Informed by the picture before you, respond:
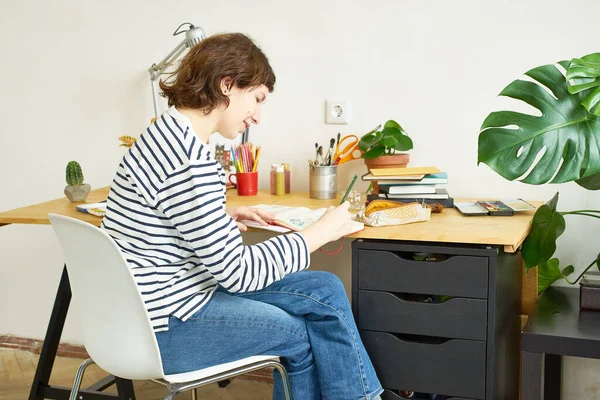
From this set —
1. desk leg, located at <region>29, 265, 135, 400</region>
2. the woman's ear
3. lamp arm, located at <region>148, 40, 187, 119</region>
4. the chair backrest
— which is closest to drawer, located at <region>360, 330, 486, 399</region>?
the chair backrest

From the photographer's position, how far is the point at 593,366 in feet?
7.38

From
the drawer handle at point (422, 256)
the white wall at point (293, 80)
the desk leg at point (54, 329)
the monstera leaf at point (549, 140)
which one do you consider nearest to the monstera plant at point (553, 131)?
the monstera leaf at point (549, 140)

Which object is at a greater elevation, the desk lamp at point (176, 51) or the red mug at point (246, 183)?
the desk lamp at point (176, 51)

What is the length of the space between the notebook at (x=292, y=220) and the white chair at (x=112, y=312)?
14.3 inches

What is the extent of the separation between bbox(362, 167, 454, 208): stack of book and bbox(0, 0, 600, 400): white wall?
296 mm

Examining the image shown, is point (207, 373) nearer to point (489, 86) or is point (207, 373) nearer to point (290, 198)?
point (290, 198)

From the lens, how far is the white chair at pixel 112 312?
1.37 meters

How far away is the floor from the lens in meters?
2.53

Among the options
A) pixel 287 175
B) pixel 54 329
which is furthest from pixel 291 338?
pixel 54 329

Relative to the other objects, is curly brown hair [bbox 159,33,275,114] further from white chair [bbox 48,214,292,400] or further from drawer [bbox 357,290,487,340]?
drawer [bbox 357,290,487,340]

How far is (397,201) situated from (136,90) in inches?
46.9

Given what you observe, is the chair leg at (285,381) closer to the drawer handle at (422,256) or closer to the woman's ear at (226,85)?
the drawer handle at (422,256)

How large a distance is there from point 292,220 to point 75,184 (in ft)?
2.63

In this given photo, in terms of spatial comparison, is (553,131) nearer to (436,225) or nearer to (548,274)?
(436,225)
